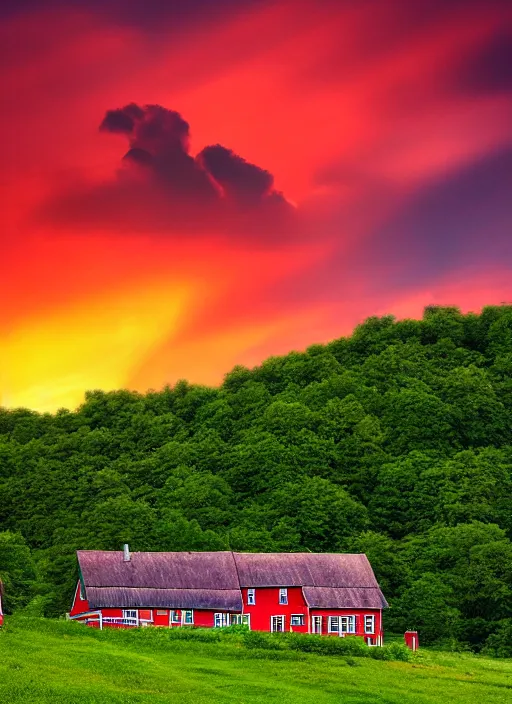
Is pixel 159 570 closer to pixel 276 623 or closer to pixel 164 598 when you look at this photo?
pixel 164 598

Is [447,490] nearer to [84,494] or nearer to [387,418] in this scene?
[387,418]

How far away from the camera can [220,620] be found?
7856 centimetres

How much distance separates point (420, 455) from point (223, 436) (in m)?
27.8

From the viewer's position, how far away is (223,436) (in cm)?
13612

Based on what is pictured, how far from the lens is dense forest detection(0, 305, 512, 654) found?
96562 mm

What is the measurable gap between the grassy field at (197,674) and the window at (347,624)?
1172 cm

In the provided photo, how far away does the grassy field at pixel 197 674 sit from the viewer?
150 ft

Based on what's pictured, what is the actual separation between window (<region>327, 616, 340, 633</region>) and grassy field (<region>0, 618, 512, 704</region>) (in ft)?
39.7

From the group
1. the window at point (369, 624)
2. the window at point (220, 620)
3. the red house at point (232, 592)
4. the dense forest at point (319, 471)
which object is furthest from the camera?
the dense forest at point (319, 471)

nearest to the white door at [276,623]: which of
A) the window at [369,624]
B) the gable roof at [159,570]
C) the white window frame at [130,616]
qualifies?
the gable roof at [159,570]

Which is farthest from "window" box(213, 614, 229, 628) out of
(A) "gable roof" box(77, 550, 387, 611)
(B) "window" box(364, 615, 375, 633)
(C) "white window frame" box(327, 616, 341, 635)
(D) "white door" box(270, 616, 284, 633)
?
(B) "window" box(364, 615, 375, 633)

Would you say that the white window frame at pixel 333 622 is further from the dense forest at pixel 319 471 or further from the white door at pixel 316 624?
the dense forest at pixel 319 471

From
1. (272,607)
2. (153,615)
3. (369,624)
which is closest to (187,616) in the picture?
(153,615)

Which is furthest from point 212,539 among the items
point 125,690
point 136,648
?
point 125,690
